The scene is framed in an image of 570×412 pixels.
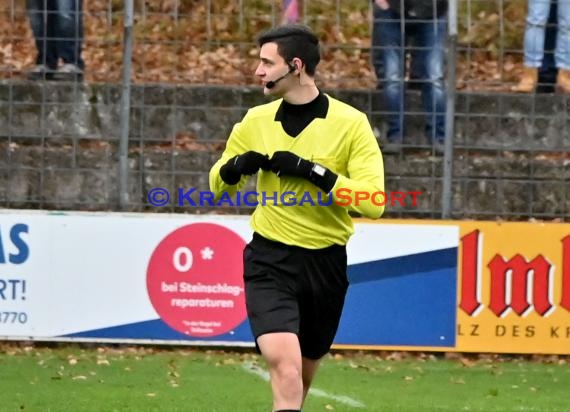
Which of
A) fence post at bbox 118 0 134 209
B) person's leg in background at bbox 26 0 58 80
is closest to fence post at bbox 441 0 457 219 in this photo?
fence post at bbox 118 0 134 209

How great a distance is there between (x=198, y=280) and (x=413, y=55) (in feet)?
8.17

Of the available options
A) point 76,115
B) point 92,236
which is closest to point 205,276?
point 92,236

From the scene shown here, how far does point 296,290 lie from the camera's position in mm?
6789

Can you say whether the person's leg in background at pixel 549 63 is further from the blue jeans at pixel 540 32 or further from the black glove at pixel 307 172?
the black glove at pixel 307 172

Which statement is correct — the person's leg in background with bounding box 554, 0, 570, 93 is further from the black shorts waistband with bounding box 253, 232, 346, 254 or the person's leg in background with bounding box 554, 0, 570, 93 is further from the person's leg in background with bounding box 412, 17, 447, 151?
the black shorts waistband with bounding box 253, 232, 346, 254

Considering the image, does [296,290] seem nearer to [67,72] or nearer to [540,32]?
[67,72]

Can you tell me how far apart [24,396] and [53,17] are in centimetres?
378

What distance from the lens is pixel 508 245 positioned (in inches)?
464

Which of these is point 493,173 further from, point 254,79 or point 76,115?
point 76,115

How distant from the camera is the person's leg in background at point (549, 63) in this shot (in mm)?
12296

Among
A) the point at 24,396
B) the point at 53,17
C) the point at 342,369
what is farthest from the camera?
the point at 53,17

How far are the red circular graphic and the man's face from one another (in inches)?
200

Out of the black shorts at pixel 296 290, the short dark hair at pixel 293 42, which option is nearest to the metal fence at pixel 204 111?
the black shorts at pixel 296 290

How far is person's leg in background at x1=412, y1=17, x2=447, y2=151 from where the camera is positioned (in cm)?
1206
